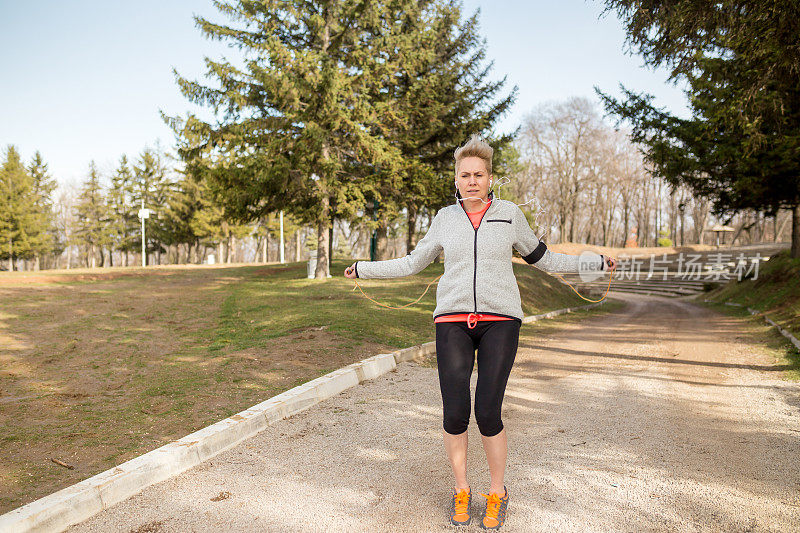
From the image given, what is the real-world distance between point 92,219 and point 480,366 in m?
66.5

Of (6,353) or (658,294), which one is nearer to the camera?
(6,353)

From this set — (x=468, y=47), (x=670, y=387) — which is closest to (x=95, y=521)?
(x=670, y=387)

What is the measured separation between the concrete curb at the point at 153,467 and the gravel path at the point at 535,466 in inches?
4.1

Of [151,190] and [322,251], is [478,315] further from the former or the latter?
[151,190]

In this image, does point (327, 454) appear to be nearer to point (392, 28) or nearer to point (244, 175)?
point (244, 175)

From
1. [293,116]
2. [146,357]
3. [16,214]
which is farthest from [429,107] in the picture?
[16,214]

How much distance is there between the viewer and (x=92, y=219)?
192 ft

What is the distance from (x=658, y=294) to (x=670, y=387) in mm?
31993

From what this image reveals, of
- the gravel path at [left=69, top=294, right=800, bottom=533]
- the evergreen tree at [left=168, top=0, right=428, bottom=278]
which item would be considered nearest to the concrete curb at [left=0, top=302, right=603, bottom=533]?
the gravel path at [left=69, top=294, right=800, bottom=533]

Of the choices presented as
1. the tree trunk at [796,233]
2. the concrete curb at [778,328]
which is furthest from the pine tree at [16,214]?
the tree trunk at [796,233]

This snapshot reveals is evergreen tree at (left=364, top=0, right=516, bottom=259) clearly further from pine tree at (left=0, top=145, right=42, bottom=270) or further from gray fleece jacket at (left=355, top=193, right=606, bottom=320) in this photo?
pine tree at (left=0, top=145, right=42, bottom=270)

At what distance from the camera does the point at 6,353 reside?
8070 mm

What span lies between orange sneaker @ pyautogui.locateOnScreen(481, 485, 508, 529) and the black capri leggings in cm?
38

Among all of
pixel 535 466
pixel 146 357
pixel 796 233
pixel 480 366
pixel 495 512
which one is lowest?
pixel 146 357
